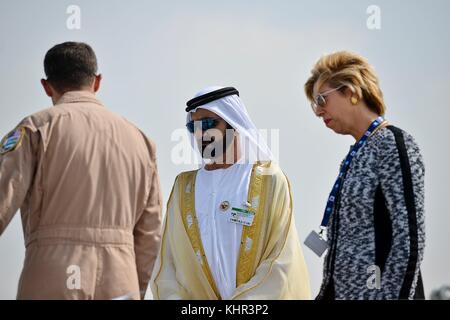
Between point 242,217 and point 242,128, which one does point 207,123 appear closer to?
point 242,128

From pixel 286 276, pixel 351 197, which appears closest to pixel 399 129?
pixel 351 197

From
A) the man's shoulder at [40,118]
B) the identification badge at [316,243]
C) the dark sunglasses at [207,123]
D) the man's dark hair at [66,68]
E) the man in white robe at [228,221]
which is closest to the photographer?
the man's shoulder at [40,118]

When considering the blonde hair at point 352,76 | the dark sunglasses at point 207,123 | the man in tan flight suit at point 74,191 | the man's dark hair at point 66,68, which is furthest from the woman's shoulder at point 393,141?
the man's dark hair at point 66,68

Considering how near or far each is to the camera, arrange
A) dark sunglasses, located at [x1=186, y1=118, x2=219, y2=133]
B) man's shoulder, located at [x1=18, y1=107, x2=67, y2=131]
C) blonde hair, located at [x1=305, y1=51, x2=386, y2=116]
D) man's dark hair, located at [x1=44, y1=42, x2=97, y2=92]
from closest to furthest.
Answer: man's shoulder, located at [x1=18, y1=107, x2=67, y2=131] < man's dark hair, located at [x1=44, y1=42, x2=97, y2=92] < blonde hair, located at [x1=305, y1=51, x2=386, y2=116] < dark sunglasses, located at [x1=186, y1=118, x2=219, y2=133]

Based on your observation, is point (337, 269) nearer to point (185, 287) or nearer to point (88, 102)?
point (185, 287)

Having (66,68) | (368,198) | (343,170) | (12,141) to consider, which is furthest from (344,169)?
(12,141)

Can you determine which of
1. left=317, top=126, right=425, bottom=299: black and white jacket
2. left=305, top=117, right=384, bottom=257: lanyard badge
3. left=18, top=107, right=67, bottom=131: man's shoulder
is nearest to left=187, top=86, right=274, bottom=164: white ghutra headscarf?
left=305, top=117, right=384, bottom=257: lanyard badge

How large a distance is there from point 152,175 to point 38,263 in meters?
0.81

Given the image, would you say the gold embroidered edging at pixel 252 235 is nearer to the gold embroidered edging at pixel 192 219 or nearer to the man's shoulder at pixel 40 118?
the gold embroidered edging at pixel 192 219

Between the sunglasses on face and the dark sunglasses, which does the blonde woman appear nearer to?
the sunglasses on face

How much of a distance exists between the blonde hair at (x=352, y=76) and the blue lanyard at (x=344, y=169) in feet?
0.47

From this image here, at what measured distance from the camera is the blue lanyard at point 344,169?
5012 mm

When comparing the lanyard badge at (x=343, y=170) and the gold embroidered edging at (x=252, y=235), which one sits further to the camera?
the gold embroidered edging at (x=252, y=235)

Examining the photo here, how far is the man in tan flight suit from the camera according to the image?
459 cm
